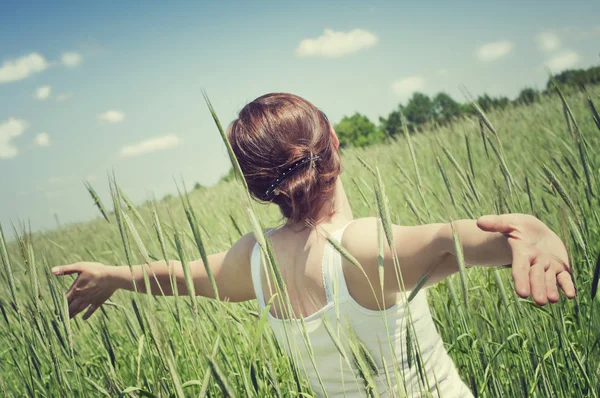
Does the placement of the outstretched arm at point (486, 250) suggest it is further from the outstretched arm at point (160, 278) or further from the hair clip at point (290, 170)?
the outstretched arm at point (160, 278)

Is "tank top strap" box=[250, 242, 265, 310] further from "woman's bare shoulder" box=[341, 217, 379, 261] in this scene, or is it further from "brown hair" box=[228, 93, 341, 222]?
"woman's bare shoulder" box=[341, 217, 379, 261]

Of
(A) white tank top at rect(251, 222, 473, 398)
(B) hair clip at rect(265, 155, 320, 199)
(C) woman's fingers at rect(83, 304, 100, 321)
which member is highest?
(B) hair clip at rect(265, 155, 320, 199)

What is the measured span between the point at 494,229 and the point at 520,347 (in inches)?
22.2

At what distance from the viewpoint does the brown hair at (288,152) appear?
109 centimetres

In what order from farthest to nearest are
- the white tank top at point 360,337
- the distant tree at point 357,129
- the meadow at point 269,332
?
the distant tree at point 357,129 < the white tank top at point 360,337 < the meadow at point 269,332

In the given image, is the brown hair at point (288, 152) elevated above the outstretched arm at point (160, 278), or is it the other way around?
the brown hair at point (288, 152)

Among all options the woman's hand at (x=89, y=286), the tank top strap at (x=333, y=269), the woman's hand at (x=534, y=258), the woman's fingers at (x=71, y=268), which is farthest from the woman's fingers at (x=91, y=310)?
the woman's hand at (x=534, y=258)

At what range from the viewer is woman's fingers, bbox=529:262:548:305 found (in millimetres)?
551

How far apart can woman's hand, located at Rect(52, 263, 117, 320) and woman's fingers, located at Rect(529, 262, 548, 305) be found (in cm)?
132

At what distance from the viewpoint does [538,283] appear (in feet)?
1.86

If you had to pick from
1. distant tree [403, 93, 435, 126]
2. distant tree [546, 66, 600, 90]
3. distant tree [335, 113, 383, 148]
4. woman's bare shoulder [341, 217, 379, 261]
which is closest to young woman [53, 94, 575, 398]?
woman's bare shoulder [341, 217, 379, 261]

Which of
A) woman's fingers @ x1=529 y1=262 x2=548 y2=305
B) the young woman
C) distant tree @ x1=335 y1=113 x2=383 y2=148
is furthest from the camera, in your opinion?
distant tree @ x1=335 y1=113 x2=383 y2=148

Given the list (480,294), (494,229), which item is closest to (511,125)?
(480,294)

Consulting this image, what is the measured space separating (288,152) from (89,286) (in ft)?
2.91
